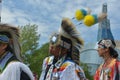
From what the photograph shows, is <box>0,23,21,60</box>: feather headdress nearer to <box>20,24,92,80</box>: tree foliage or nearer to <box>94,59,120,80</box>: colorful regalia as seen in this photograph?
<box>94,59,120,80</box>: colorful regalia

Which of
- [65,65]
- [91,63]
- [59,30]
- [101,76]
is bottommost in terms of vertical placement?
[91,63]

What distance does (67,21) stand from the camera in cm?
614

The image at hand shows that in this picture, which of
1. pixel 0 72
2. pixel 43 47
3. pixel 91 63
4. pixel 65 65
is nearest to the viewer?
pixel 0 72

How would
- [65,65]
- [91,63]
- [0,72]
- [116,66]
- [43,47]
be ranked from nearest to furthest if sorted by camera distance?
[0,72]
[65,65]
[116,66]
[43,47]
[91,63]

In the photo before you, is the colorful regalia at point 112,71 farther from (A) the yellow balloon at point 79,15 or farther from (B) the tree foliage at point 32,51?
(B) the tree foliage at point 32,51

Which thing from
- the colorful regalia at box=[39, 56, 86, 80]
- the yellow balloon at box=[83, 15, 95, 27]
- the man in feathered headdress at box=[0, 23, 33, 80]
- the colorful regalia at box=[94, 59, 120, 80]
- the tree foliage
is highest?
the man in feathered headdress at box=[0, 23, 33, 80]

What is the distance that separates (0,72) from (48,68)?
7.59ft

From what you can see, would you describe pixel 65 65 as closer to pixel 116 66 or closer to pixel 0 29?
pixel 116 66

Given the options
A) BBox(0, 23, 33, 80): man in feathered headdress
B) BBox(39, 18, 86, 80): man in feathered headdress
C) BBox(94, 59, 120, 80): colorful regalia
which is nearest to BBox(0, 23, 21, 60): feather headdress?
BBox(0, 23, 33, 80): man in feathered headdress

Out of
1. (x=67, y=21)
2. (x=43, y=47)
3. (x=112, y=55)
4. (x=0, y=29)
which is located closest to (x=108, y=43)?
(x=112, y=55)

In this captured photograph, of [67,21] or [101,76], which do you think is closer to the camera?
[67,21]

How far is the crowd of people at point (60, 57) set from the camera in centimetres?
391

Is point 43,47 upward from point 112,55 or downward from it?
downward

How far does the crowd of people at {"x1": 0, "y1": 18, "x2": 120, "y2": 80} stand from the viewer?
391 cm
